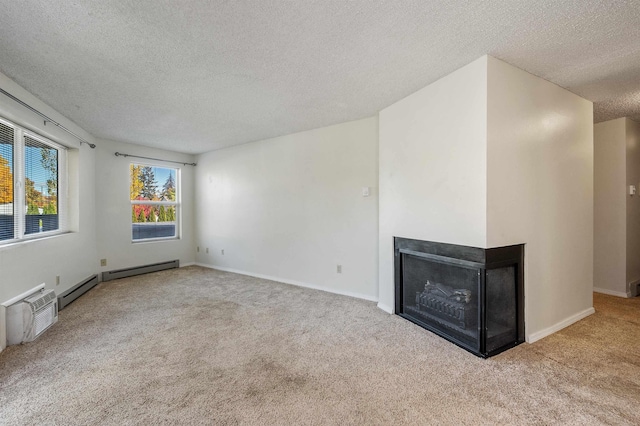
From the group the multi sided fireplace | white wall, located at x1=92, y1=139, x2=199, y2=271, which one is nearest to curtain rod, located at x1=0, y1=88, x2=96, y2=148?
white wall, located at x1=92, y1=139, x2=199, y2=271

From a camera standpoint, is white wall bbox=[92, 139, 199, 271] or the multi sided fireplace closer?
the multi sided fireplace

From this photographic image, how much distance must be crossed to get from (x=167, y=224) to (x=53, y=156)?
7.36 feet

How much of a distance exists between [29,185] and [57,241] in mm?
719

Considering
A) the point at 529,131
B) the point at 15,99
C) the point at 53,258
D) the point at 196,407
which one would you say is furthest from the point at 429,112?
the point at 53,258

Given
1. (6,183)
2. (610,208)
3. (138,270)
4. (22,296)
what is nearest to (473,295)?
(610,208)

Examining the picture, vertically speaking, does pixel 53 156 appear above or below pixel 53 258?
above

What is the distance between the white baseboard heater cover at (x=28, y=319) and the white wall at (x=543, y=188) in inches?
156

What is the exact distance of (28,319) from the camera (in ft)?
7.95

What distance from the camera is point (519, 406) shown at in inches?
63.5

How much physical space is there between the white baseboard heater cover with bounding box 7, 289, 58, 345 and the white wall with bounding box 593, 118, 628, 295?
21.5 feet

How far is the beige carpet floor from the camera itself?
157cm

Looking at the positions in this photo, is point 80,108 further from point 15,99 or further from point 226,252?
point 226,252

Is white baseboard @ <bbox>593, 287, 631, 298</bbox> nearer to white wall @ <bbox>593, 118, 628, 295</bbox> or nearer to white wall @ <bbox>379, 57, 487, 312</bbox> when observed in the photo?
white wall @ <bbox>593, 118, 628, 295</bbox>

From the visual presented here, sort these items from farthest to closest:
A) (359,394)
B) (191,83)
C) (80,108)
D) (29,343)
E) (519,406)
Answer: (80,108), (191,83), (29,343), (359,394), (519,406)
